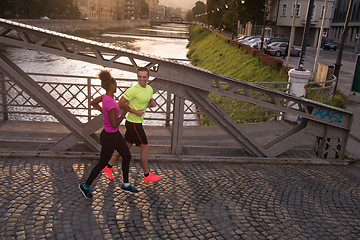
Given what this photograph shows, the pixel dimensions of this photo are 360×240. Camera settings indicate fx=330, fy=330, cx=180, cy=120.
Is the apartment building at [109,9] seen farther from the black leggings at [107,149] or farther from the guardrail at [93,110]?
the black leggings at [107,149]

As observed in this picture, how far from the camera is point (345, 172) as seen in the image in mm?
6816

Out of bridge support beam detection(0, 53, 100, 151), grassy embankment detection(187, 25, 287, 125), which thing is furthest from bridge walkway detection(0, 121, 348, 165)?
grassy embankment detection(187, 25, 287, 125)

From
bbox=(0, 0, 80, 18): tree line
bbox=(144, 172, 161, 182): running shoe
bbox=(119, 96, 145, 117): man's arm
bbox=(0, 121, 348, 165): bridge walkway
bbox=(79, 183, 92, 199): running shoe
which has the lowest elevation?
bbox=(0, 121, 348, 165): bridge walkway

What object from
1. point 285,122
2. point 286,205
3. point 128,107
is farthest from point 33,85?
point 285,122

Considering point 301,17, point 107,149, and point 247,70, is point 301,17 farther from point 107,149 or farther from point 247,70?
point 107,149

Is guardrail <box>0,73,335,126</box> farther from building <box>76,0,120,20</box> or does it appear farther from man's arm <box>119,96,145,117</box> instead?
building <box>76,0,120,20</box>

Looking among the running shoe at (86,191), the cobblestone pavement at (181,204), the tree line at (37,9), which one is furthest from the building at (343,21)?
the running shoe at (86,191)

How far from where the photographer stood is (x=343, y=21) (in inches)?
2549

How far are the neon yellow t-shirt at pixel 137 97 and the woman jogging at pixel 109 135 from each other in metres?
0.30

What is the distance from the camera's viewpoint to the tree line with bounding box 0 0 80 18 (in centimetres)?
5934

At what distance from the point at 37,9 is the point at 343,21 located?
63.7 meters

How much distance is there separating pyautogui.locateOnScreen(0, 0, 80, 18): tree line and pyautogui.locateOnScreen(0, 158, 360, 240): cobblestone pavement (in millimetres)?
56499

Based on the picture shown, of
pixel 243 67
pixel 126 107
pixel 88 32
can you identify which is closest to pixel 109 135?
pixel 126 107

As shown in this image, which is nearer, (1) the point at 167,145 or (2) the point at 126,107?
(2) the point at 126,107
